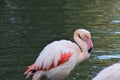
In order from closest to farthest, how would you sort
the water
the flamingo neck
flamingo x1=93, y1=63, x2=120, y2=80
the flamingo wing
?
flamingo x1=93, y1=63, x2=120, y2=80, the flamingo wing, the flamingo neck, the water

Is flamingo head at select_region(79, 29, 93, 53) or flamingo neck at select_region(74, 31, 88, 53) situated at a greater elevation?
flamingo head at select_region(79, 29, 93, 53)

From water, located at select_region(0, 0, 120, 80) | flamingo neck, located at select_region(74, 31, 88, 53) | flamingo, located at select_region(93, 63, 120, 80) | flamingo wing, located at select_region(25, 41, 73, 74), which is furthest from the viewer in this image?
water, located at select_region(0, 0, 120, 80)

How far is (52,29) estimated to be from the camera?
16.8 m

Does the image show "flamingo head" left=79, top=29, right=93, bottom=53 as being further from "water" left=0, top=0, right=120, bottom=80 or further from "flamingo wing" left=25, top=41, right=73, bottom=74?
"water" left=0, top=0, right=120, bottom=80

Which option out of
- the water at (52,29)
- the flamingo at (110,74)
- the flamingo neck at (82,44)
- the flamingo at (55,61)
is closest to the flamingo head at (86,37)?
the flamingo neck at (82,44)

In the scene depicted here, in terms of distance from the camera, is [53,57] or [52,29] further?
[52,29]

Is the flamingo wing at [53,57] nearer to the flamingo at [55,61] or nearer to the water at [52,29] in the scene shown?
the flamingo at [55,61]

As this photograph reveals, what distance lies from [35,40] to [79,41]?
5.22m

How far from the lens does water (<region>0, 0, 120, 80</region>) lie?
11805 mm

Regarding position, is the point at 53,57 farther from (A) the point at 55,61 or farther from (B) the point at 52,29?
(B) the point at 52,29

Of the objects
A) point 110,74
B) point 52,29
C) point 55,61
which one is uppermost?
point 110,74

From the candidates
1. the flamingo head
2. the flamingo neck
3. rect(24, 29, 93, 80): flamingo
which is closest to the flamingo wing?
rect(24, 29, 93, 80): flamingo

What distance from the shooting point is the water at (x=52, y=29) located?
1180cm

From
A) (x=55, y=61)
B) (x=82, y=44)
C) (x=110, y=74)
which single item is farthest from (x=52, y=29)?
(x=110, y=74)
